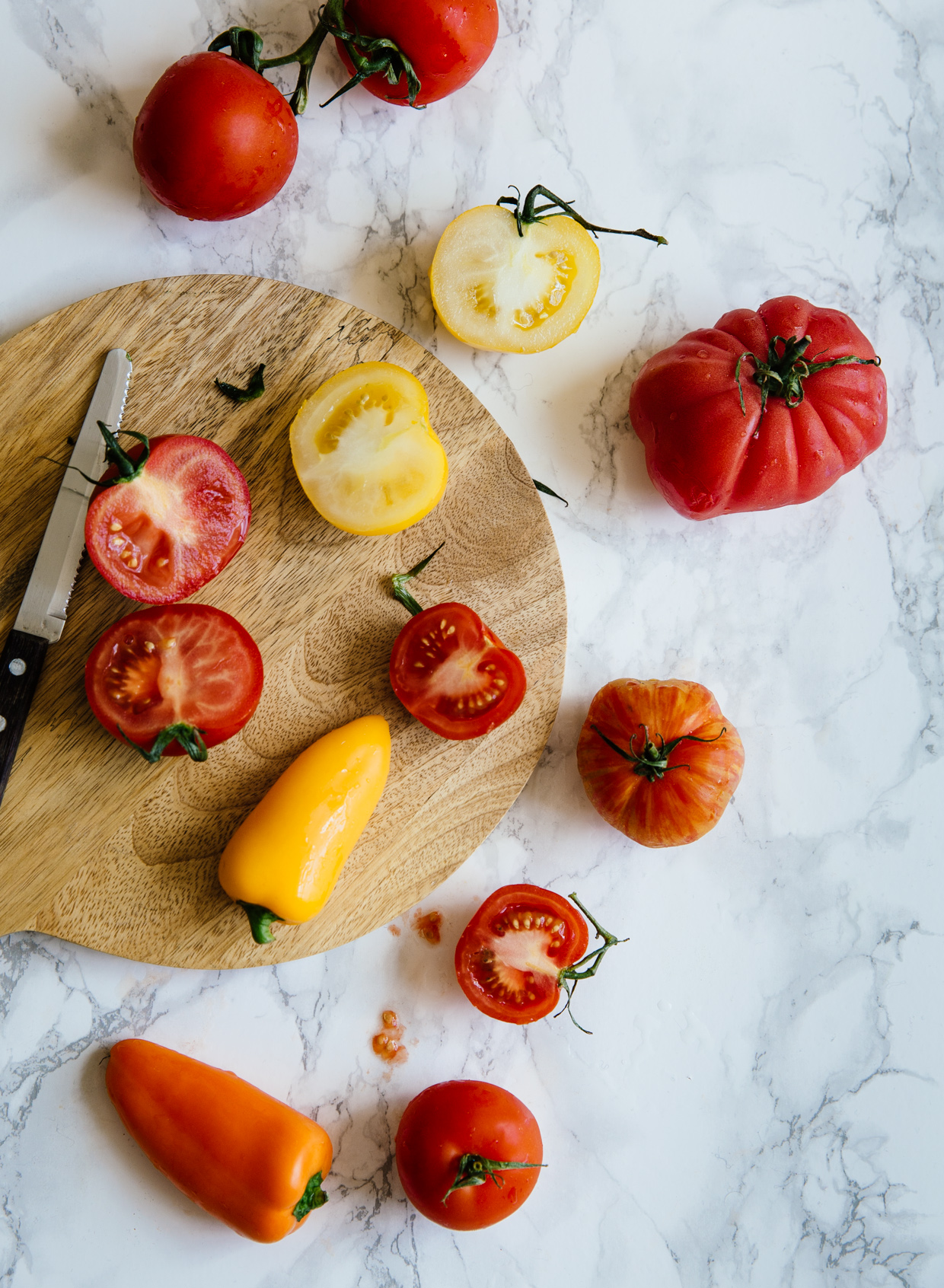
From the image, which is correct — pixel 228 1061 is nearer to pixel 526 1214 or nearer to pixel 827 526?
pixel 526 1214

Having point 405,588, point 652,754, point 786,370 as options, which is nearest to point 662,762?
point 652,754

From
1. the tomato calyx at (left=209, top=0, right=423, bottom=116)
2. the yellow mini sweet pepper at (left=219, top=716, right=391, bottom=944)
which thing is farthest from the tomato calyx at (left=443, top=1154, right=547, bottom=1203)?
the tomato calyx at (left=209, top=0, right=423, bottom=116)

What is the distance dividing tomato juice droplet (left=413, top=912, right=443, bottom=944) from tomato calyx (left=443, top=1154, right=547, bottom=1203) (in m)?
0.34

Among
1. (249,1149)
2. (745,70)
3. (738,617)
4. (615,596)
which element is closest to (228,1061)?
(249,1149)

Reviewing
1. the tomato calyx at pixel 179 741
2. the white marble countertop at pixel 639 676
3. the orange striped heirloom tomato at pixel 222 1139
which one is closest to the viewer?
the tomato calyx at pixel 179 741

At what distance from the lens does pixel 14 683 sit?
1472 millimetres

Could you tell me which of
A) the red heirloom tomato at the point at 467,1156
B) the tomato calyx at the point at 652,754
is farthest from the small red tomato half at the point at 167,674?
the red heirloom tomato at the point at 467,1156

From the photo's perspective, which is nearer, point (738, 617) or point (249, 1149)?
point (249, 1149)

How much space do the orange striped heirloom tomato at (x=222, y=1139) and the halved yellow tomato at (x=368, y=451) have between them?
3.05 ft

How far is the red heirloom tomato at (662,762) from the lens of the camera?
1.55 m

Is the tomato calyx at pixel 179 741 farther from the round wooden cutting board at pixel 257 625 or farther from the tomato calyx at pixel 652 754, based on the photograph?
the tomato calyx at pixel 652 754

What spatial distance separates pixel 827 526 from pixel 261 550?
105cm

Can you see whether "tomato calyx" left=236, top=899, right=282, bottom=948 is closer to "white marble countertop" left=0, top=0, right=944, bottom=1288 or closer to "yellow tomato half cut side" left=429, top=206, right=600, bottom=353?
"white marble countertop" left=0, top=0, right=944, bottom=1288

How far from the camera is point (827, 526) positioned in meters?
1.79
